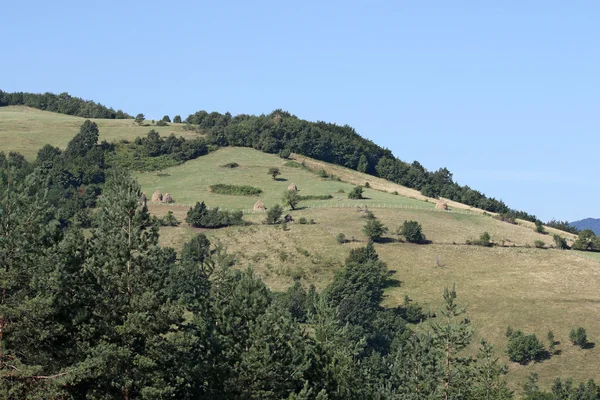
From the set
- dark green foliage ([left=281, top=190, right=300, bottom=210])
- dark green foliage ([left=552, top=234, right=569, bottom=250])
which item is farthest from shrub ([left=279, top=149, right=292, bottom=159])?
dark green foliage ([left=552, top=234, right=569, bottom=250])

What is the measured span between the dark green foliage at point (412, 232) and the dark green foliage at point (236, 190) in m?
31.4

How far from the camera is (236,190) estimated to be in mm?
151000

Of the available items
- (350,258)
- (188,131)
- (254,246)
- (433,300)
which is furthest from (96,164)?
(433,300)

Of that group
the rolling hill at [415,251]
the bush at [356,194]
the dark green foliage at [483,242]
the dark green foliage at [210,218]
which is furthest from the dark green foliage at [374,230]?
the bush at [356,194]

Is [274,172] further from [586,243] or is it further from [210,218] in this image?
[586,243]

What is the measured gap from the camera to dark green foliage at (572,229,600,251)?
13200 cm

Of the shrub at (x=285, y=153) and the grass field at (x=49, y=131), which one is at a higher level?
the shrub at (x=285, y=153)

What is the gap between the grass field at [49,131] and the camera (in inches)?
6560

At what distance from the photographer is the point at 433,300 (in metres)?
109

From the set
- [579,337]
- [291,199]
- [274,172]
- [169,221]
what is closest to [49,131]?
[274,172]

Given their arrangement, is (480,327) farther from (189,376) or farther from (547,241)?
(189,376)

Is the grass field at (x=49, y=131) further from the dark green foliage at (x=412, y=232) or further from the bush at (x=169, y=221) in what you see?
the dark green foliage at (x=412, y=232)

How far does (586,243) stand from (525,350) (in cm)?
4328

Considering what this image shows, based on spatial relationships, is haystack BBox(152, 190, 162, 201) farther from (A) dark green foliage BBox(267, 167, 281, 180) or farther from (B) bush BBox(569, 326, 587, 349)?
(B) bush BBox(569, 326, 587, 349)
